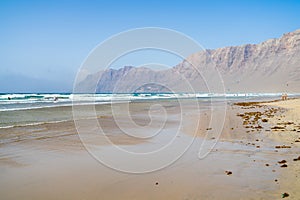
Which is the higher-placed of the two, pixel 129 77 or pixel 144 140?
pixel 129 77

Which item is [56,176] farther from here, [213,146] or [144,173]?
[213,146]

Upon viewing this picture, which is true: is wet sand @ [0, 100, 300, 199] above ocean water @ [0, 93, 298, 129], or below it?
below

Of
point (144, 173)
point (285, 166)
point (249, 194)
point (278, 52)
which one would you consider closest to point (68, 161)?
point (144, 173)

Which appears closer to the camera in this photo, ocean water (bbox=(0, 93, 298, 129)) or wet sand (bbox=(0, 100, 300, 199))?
wet sand (bbox=(0, 100, 300, 199))

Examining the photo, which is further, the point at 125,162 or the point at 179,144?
the point at 179,144

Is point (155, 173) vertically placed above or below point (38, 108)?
below

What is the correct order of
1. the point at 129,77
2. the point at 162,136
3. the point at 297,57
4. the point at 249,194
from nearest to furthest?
the point at 249,194
the point at 162,136
the point at 129,77
the point at 297,57

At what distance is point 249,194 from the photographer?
490cm

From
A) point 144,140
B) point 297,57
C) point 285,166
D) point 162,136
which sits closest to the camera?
point 285,166

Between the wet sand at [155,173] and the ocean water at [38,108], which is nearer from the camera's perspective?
the wet sand at [155,173]

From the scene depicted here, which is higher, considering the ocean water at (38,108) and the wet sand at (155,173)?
the ocean water at (38,108)

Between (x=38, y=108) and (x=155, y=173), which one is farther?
(x=38, y=108)

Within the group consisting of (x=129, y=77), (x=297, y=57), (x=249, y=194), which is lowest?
(x=249, y=194)

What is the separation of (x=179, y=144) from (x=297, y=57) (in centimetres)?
19358
